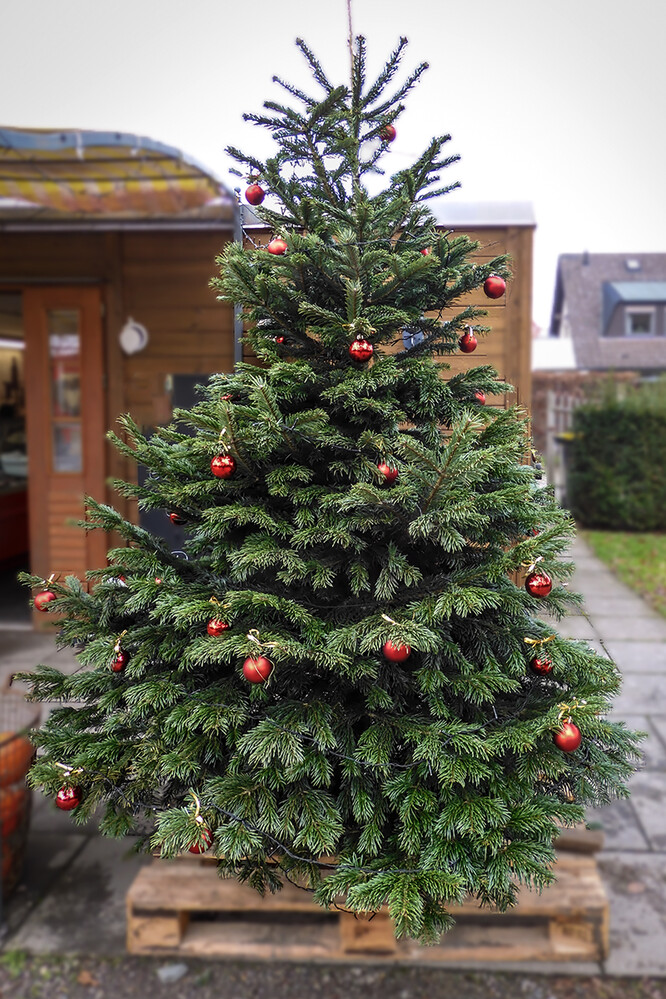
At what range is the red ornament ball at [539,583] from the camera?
4.73 feet

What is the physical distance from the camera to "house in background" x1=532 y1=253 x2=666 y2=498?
69.8 feet

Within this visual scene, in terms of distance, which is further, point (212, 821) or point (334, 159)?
point (334, 159)

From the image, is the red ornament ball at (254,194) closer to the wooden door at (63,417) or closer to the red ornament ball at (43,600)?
the red ornament ball at (43,600)

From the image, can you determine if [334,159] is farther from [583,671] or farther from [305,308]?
[583,671]

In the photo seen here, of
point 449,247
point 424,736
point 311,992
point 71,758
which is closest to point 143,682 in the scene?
point 71,758

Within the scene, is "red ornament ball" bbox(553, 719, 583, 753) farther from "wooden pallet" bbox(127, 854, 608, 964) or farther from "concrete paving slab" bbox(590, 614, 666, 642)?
"concrete paving slab" bbox(590, 614, 666, 642)

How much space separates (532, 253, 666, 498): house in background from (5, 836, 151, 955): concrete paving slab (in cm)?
1769

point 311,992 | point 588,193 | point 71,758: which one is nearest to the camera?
point 71,758

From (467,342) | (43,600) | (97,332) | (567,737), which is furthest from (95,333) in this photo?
(567,737)

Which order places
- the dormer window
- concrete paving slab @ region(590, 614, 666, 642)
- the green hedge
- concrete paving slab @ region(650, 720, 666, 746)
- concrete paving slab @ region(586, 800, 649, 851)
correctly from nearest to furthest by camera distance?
concrete paving slab @ region(586, 800, 649, 851) → concrete paving slab @ region(650, 720, 666, 746) → concrete paving slab @ region(590, 614, 666, 642) → the green hedge → the dormer window

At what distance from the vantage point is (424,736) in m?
1.40

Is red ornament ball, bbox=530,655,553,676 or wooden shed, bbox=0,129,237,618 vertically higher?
wooden shed, bbox=0,129,237,618

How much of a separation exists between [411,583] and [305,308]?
0.60m

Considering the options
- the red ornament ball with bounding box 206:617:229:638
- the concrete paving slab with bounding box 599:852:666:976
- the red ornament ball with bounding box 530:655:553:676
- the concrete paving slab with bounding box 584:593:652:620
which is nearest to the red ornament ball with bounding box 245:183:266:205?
the red ornament ball with bounding box 206:617:229:638
